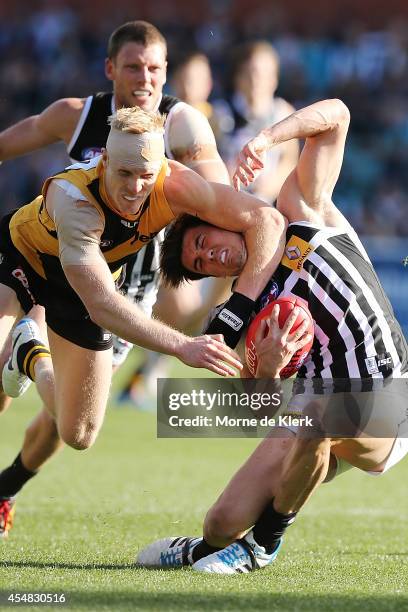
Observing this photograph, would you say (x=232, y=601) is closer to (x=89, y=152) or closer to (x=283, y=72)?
(x=89, y=152)

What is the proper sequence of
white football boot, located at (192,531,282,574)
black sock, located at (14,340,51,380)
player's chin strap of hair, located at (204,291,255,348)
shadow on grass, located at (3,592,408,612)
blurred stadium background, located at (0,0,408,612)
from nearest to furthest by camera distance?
shadow on grass, located at (3,592,408,612)
blurred stadium background, located at (0,0,408,612)
player's chin strap of hair, located at (204,291,255,348)
white football boot, located at (192,531,282,574)
black sock, located at (14,340,51,380)

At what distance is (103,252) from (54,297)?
55 centimetres

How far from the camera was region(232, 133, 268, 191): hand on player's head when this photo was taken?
16.4ft

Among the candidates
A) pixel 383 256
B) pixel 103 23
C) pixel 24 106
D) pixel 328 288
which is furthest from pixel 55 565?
pixel 103 23

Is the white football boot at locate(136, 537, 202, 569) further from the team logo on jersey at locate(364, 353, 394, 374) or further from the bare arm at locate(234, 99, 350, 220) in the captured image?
the bare arm at locate(234, 99, 350, 220)

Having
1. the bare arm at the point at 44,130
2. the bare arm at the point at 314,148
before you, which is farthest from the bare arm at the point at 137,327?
the bare arm at the point at 44,130

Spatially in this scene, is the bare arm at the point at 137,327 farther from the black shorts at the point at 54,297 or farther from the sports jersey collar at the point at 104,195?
the black shorts at the point at 54,297

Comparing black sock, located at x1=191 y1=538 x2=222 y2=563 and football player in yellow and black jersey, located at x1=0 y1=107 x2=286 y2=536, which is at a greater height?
football player in yellow and black jersey, located at x1=0 y1=107 x2=286 y2=536

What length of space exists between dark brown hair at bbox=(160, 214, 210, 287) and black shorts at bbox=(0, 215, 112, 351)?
18.3 inches

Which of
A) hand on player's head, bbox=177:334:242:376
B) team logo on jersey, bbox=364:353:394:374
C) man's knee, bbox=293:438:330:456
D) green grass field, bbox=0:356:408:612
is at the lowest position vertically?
green grass field, bbox=0:356:408:612

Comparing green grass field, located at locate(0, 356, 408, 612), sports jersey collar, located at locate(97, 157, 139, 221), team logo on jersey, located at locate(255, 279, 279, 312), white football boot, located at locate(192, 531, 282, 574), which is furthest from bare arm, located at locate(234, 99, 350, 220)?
green grass field, located at locate(0, 356, 408, 612)

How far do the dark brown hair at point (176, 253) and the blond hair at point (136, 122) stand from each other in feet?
1.69

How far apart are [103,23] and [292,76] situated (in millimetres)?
4915

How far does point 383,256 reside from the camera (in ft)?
55.2
